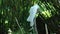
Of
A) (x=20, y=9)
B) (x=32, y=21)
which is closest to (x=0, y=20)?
(x=20, y=9)

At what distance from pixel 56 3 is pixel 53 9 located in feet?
1.02

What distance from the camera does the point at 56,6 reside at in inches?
182

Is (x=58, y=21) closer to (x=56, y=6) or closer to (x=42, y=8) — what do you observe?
(x=56, y=6)

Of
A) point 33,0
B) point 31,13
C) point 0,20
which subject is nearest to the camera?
point 31,13

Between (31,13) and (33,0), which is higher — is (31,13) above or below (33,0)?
below

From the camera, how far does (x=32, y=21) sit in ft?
12.8

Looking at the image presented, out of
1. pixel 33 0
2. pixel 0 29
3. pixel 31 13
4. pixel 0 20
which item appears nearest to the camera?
pixel 31 13

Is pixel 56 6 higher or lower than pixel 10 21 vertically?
higher

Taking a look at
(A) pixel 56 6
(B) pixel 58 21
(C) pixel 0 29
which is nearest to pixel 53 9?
A: (A) pixel 56 6

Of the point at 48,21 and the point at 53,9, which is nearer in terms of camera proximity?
the point at 53,9

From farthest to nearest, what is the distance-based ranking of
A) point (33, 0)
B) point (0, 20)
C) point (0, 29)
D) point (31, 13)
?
point (0, 29) → point (0, 20) → point (33, 0) → point (31, 13)

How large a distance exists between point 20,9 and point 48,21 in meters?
0.89

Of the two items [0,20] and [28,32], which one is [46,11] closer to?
[28,32]

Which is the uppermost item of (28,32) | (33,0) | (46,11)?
(33,0)
